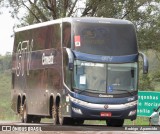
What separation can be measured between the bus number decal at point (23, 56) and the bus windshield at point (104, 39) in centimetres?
484

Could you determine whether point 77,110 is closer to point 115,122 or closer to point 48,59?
point 115,122

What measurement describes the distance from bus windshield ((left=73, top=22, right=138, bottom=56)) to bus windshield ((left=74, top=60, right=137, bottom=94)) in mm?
452

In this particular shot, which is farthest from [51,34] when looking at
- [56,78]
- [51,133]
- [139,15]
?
[139,15]

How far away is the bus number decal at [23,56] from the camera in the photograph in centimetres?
3069

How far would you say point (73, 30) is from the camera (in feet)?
85.0

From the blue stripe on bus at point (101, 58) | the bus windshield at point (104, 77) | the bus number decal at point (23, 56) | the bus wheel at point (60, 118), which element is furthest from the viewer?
the bus number decal at point (23, 56)

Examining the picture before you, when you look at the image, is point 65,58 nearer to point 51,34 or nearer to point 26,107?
point 51,34

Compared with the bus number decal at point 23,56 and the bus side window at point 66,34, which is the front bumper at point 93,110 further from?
the bus number decal at point 23,56

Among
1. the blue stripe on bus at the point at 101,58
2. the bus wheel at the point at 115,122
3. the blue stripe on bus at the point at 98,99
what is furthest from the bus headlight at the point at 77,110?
the bus wheel at the point at 115,122

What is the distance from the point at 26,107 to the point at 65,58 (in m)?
5.89

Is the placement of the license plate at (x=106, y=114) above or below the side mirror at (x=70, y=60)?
below

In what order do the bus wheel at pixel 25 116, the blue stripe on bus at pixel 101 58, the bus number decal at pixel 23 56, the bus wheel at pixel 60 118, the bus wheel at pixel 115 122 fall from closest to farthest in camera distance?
the blue stripe on bus at pixel 101 58
the bus wheel at pixel 60 118
the bus wheel at pixel 115 122
the bus number decal at pixel 23 56
the bus wheel at pixel 25 116

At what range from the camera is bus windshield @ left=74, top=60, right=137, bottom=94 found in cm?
2573

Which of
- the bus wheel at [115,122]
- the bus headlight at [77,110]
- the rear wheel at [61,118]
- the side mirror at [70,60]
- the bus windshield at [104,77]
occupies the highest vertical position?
the side mirror at [70,60]
